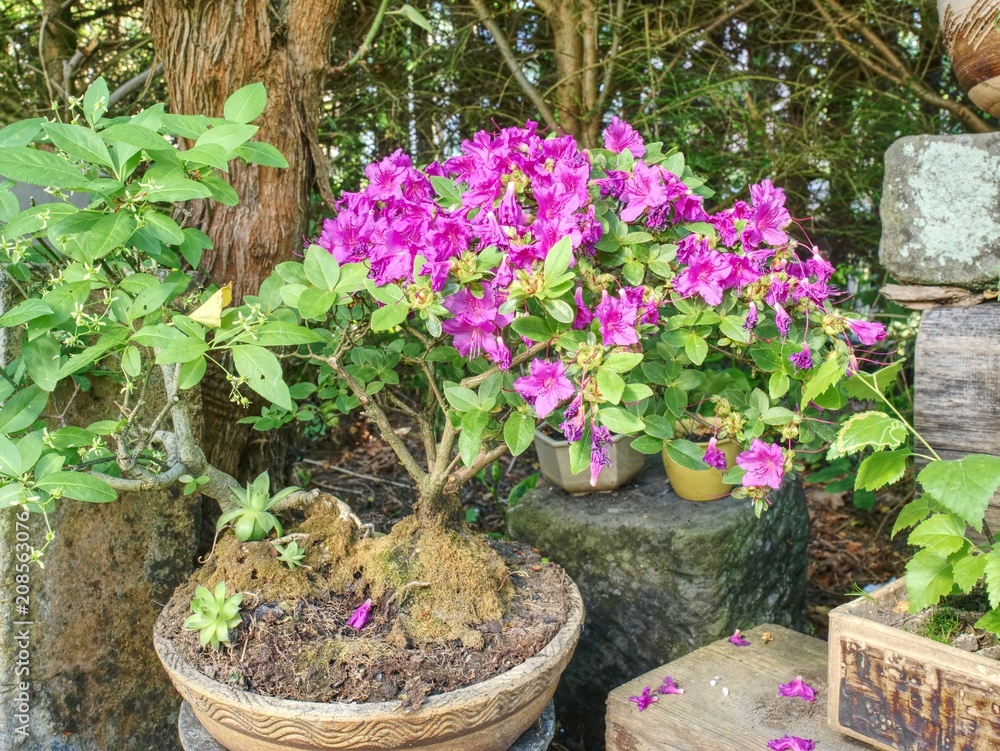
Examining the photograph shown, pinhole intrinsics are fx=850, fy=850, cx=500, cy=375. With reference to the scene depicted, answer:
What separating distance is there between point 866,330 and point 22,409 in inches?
56.4

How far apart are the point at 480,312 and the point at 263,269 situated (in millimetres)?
996

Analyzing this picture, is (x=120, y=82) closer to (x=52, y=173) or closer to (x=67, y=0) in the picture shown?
(x=67, y=0)

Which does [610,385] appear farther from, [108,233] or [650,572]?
[650,572]

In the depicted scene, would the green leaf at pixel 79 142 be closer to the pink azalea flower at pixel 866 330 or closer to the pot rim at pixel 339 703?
the pot rim at pixel 339 703

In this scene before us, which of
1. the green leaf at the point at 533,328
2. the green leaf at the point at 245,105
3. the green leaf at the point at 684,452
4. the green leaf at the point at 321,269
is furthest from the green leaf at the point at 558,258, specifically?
the green leaf at the point at 245,105

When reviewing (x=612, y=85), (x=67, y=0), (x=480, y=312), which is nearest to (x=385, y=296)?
(x=480, y=312)

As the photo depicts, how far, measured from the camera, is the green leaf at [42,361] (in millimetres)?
1430

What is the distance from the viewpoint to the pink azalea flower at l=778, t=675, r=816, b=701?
161 cm

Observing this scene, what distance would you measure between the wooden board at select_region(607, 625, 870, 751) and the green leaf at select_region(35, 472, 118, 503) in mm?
1009

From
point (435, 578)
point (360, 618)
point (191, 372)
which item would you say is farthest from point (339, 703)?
point (191, 372)

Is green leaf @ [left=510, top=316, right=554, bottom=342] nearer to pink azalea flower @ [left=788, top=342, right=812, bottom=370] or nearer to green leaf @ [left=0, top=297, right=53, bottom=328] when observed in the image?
pink azalea flower @ [left=788, top=342, right=812, bottom=370]

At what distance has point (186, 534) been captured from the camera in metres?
2.03

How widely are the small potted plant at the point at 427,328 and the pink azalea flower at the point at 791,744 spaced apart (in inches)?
15.0

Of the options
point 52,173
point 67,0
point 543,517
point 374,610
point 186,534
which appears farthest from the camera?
point 67,0
